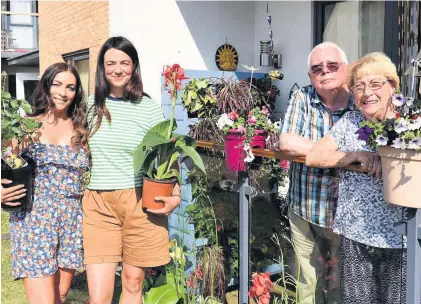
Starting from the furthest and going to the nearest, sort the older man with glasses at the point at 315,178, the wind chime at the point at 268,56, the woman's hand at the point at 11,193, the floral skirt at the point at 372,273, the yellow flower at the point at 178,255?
the wind chime at the point at 268,56 < the yellow flower at the point at 178,255 < the woman's hand at the point at 11,193 < the older man with glasses at the point at 315,178 < the floral skirt at the point at 372,273

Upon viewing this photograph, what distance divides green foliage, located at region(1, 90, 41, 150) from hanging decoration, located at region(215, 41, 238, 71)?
283cm

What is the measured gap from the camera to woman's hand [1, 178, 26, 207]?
8.27ft

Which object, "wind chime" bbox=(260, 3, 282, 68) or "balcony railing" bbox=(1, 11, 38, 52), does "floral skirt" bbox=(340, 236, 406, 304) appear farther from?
"balcony railing" bbox=(1, 11, 38, 52)

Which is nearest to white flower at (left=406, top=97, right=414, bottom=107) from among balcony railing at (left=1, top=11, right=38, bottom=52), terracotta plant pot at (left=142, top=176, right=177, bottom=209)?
terracotta plant pot at (left=142, top=176, right=177, bottom=209)

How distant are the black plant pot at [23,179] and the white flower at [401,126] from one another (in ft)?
6.02

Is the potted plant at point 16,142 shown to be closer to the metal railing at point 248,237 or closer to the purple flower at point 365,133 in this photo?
the metal railing at point 248,237

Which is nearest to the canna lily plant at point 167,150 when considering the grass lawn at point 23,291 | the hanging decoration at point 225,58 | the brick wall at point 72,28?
the grass lawn at point 23,291

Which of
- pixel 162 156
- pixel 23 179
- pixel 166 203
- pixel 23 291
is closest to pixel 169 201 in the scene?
pixel 166 203

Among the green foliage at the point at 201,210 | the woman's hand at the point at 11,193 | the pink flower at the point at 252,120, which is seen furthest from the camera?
the green foliage at the point at 201,210

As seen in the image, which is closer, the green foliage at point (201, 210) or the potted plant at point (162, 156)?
the potted plant at point (162, 156)

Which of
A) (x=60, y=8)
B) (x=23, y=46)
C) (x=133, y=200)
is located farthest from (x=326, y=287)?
(x=23, y=46)

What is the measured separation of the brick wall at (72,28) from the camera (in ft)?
18.8

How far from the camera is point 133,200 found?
268 cm

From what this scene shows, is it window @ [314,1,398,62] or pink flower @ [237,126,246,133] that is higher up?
window @ [314,1,398,62]
